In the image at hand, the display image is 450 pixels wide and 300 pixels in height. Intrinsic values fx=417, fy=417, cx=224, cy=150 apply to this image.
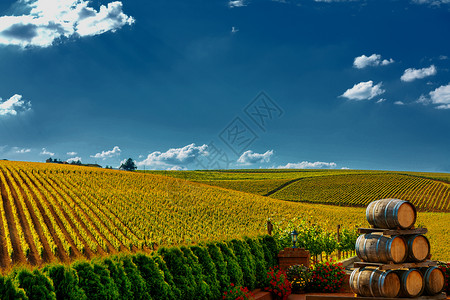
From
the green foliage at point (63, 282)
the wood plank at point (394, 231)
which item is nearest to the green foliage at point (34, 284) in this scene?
the green foliage at point (63, 282)

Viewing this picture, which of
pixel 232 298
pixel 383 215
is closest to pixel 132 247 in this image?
pixel 232 298

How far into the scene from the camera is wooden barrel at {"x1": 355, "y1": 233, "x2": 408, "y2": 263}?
25.5 ft

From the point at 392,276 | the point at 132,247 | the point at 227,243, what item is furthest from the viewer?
the point at 132,247

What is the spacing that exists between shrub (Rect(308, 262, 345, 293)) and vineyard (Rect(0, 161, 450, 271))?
214 cm

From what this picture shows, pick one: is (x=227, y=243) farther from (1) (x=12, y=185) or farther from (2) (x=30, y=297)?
(1) (x=12, y=185)

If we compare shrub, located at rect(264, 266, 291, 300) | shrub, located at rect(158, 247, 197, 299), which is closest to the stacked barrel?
shrub, located at rect(264, 266, 291, 300)

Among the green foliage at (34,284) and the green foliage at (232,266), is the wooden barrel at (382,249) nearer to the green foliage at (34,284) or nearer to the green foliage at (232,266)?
the green foliage at (232,266)

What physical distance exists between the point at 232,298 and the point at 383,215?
133 inches

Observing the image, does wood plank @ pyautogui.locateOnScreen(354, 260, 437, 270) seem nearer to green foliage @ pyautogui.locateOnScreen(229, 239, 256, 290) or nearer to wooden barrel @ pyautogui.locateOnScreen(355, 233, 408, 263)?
wooden barrel @ pyautogui.locateOnScreen(355, 233, 408, 263)

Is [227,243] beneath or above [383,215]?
beneath

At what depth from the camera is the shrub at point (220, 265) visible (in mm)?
9023

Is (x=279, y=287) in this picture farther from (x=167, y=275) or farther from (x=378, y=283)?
(x=167, y=275)

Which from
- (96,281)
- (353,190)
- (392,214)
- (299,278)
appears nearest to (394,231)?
(392,214)

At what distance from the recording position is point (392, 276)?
7688 millimetres
